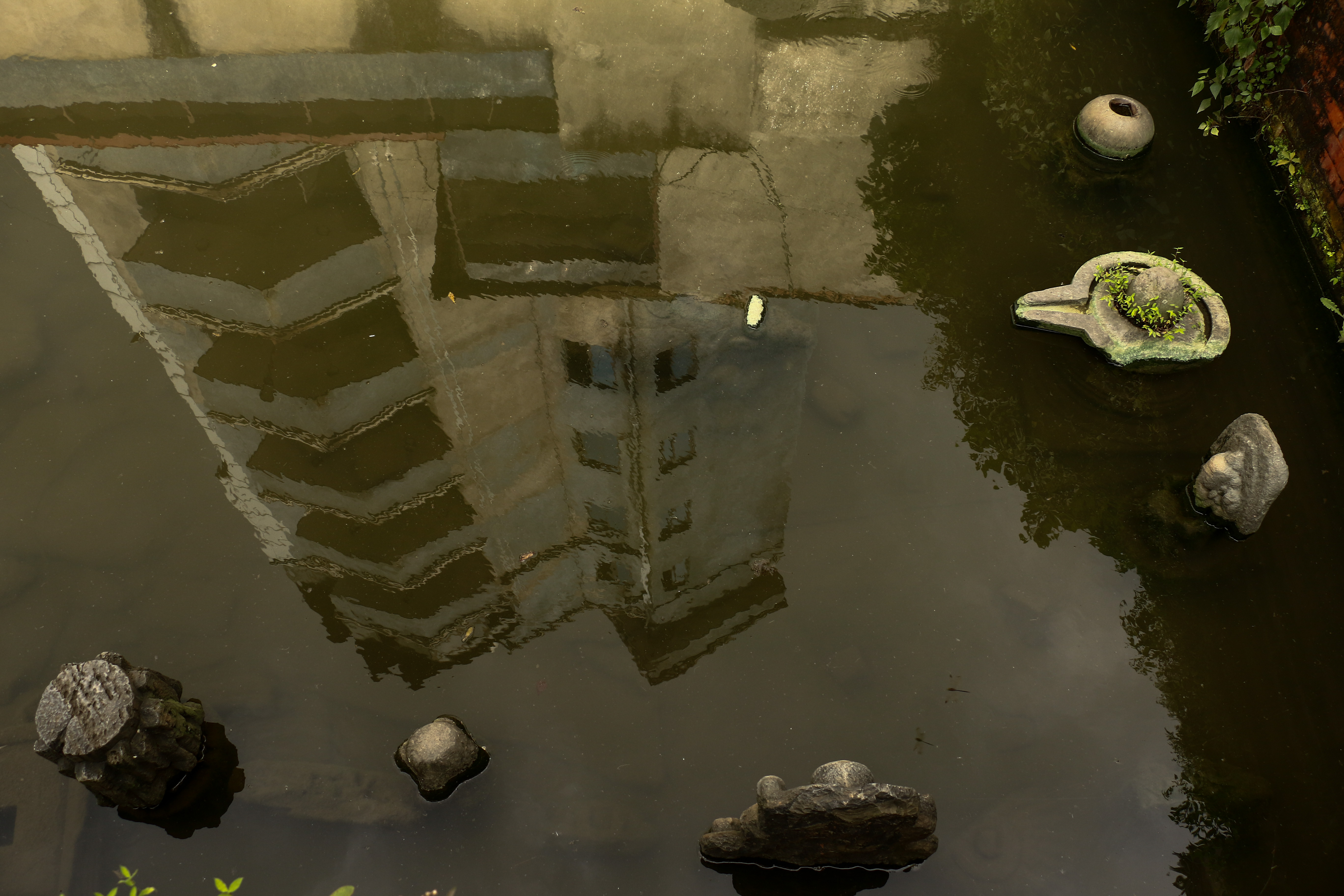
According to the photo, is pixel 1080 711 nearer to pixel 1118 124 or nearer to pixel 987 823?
pixel 987 823

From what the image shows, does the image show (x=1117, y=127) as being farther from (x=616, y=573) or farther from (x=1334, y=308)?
(x=616, y=573)

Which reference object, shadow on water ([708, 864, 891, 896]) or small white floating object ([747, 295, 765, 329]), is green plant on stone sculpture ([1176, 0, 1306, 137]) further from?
shadow on water ([708, 864, 891, 896])

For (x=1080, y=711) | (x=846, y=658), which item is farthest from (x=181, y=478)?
(x=1080, y=711)

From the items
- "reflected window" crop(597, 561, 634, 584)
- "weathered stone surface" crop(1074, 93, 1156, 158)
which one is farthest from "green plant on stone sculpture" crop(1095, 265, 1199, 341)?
"reflected window" crop(597, 561, 634, 584)

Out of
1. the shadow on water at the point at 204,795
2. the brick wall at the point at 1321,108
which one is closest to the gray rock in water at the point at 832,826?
the shadow on water at the point at 204,795

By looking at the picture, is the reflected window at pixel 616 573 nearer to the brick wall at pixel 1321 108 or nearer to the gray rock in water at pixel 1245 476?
the gray rock in water at pixel 1245 476

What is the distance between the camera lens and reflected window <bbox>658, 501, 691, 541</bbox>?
536cm

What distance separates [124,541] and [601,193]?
3997mm

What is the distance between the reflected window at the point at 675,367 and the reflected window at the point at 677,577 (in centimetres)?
121

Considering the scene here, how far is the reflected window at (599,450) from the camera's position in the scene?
5590 mm

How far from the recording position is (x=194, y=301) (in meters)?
5.98

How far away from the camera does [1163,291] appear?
5582mm

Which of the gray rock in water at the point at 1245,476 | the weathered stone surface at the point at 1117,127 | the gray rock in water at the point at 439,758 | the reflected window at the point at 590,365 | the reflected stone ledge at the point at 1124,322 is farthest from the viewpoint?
the weathered stone surface at the point at 1117,127

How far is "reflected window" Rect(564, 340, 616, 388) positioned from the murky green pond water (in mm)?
22
